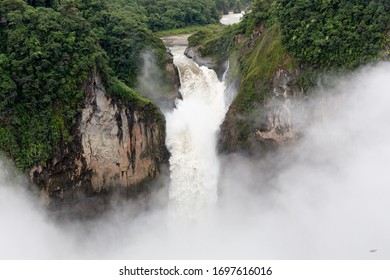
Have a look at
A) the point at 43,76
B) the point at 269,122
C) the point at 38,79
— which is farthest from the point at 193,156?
the point at 38,79

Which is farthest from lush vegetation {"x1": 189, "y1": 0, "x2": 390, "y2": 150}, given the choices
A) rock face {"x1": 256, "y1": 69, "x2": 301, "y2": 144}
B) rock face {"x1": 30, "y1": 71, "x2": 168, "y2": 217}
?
rock face {"x1": 30, "y1": 71, "x2": 168, "y2": 217}

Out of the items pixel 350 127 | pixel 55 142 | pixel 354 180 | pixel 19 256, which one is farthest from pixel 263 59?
pixel 19 256

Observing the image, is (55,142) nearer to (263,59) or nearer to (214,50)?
(263,59)

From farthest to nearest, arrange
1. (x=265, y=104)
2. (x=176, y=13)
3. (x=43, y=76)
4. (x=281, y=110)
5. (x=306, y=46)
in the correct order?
(x=176, y=13) < (x=265, y=104) < (x=281, y=110) < (x=306, y=46) < (x=43, y=76)

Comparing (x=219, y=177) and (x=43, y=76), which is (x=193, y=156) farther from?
(x=43, y=76)

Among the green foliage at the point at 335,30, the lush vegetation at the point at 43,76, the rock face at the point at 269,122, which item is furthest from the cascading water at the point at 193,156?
the green foliage at the point at 335,30

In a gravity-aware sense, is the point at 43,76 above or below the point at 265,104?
above
